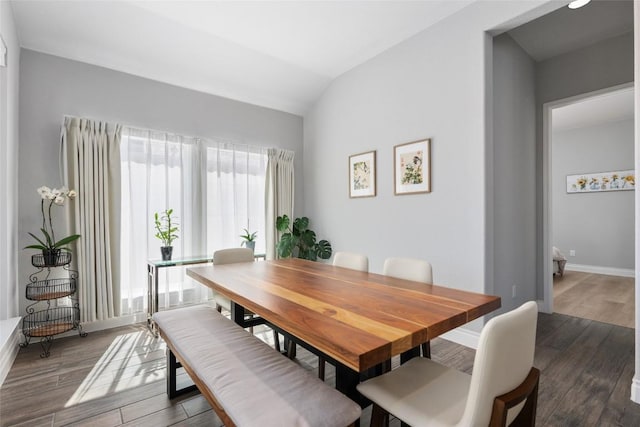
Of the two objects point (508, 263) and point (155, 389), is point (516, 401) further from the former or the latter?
point (508, 263)

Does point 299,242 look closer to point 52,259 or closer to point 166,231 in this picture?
point 166,231

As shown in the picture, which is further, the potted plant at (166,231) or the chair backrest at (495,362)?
the potted plant at (166,231)

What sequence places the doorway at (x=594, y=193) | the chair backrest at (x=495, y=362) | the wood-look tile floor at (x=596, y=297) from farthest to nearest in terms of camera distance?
the doorway at (x=594, y=193) → the wood-look tile floor at (x=596, y=297) → the chair backrest at (x=495, y=362)

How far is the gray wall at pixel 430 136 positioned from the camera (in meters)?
2.62

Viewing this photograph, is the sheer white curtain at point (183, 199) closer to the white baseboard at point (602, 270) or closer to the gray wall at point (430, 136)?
the gray wall at point (430, 136)

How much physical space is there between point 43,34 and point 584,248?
8703 mm

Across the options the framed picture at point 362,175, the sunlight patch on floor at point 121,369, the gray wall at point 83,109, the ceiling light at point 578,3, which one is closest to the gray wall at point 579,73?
the ceiling light at point 578,3

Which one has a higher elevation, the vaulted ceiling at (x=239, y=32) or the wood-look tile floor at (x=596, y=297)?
the vaulted ceiling at (x=239, y=32)

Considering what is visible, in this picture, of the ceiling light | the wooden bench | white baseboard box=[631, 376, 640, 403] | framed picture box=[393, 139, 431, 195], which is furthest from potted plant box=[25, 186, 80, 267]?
the ceiling light

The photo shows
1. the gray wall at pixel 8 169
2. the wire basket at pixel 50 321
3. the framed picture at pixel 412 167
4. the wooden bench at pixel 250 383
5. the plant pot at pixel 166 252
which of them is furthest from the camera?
the plant pot at pixel 166 252

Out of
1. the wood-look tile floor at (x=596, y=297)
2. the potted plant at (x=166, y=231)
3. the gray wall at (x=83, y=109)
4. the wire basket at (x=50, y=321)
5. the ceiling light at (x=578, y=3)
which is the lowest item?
the wood-look tile floor at (x=596, y=297)

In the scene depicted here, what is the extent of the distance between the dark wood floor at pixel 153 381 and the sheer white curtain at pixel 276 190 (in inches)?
61.9

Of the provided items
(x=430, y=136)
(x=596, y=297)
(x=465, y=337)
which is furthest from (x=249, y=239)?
(x=596, y=297)

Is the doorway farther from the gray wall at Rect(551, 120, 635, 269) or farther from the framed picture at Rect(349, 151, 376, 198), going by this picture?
the framed picture at Rect(349, 151, 376, 198)
